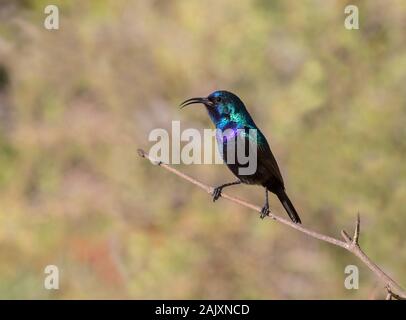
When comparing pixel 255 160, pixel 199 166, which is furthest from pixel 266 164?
pixel 199 166

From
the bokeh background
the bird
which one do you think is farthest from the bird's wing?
the bokeh background

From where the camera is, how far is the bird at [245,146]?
15.0 ft

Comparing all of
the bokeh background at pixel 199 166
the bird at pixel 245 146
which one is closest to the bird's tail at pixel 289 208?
the bird at pixel 245 146

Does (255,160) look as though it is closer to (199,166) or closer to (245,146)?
(245,146)

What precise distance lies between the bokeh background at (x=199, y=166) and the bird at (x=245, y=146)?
255 cm

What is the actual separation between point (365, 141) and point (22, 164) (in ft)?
12.2

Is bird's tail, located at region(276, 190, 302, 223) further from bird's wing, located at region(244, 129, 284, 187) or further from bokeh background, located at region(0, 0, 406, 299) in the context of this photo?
bokeh background, located at region(0, 0, 406, 299)

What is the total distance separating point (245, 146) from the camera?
15.3 ft

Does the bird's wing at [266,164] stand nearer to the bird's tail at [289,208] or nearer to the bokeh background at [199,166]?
the bird's tail at [289,208]

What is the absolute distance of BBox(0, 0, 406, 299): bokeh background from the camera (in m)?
7.41

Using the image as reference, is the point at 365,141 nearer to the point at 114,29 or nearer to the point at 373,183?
the point at 373,183

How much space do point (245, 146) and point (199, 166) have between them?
335 centimetres

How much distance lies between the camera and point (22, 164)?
909 centimetres
